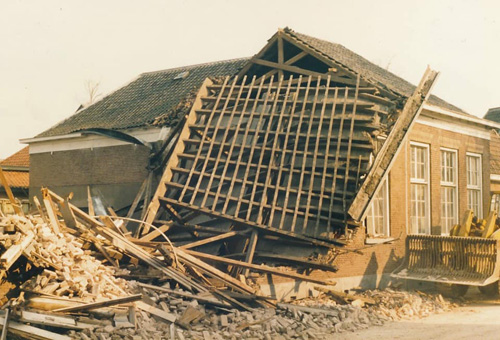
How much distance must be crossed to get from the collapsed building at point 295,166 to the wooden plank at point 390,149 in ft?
0.09

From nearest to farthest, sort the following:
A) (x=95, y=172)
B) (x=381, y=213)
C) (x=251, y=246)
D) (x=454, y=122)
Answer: (x=251, y=246) < (x=381, y=213) < (x=454, y=122) < (x=95, y=172)

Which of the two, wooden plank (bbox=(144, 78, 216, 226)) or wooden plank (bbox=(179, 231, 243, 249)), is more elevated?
wooden plank (bbox=(144, 78, 216, 226))

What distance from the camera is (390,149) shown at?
14.2 meters

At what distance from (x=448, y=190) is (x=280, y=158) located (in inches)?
326

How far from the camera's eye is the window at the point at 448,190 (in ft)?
64.3

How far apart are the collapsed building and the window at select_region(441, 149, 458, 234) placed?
0.05m

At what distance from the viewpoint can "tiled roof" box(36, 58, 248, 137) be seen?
20.6m

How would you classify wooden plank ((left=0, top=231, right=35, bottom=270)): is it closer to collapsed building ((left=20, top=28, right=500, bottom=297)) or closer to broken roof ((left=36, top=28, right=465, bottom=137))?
collapsed building ((left=20, top=28, right=500, bottom=297))

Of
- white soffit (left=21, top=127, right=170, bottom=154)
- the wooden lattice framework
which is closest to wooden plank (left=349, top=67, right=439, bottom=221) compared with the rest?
the wooden lattice framework

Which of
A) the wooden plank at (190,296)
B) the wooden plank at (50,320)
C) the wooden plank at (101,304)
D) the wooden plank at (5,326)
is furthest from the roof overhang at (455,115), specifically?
the wooden plank at (5,326)

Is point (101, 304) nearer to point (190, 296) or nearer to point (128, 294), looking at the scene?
point (128, 294)

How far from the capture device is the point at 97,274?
1021cm

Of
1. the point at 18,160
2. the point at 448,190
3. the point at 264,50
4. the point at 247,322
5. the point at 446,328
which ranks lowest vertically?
the point at 446,328

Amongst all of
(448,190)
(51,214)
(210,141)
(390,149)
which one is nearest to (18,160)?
(210,141)
